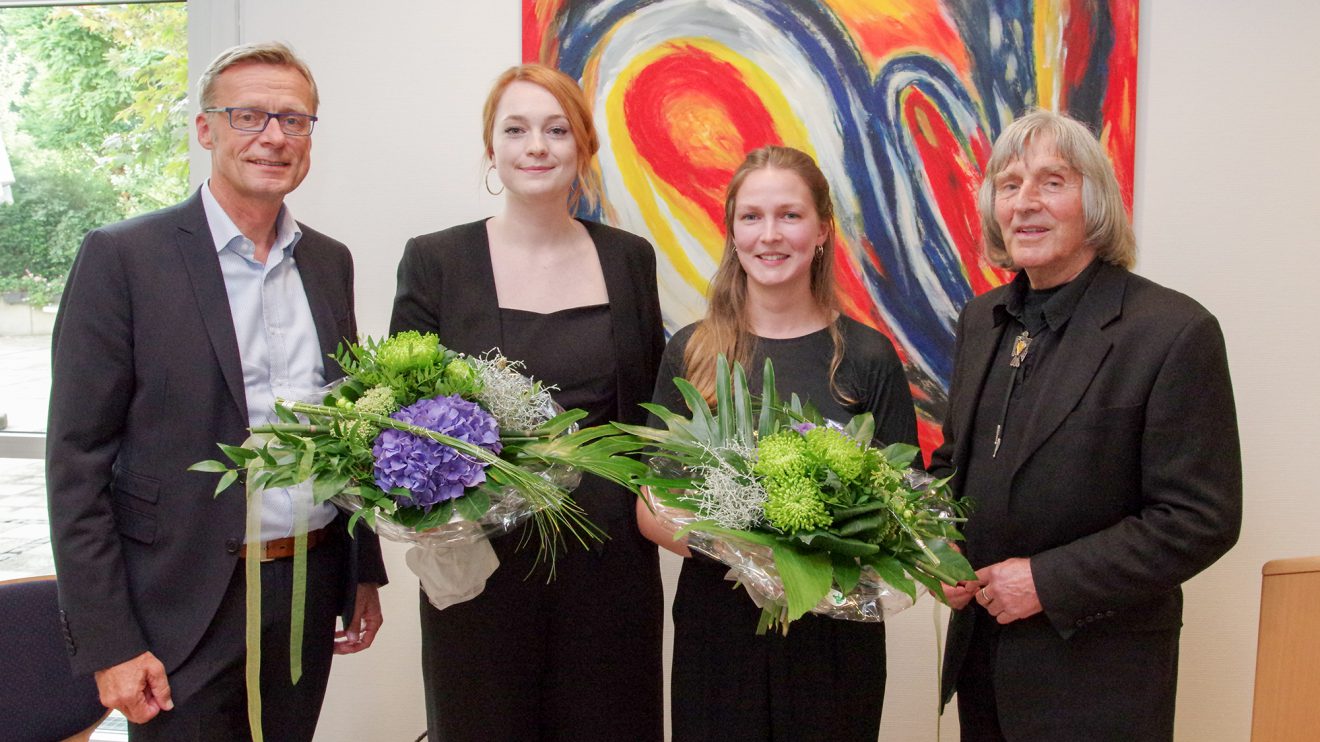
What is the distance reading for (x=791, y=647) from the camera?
172 cm

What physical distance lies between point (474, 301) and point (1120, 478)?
1.32 metres

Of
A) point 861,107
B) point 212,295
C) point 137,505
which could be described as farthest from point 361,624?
point 861,107

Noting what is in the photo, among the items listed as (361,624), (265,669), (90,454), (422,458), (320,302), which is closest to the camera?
(422,458)

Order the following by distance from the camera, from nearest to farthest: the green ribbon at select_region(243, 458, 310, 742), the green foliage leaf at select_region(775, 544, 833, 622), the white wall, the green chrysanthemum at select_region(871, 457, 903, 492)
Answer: the green foliage leaf at select_region(775, 544, 833, 622)
the green chrysanthemum at select_region(871, 457, 903, 492)
the green ribbon at select_region(243, 458, 310, 742)
the white wall

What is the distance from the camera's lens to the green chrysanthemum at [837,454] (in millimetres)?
1372

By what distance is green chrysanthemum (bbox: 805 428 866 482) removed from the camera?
4.50ft

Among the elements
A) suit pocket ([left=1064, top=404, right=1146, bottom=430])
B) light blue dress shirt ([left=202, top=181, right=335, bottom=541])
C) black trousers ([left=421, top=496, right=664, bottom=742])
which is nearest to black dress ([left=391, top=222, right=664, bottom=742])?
black trousers ([left=421, top=496, right=664, bottom=742])

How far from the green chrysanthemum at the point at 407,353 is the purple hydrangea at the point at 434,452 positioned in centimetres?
7

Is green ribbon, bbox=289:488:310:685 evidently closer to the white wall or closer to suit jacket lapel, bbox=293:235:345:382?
suit jacket lapel, bbox=293:235:345:382

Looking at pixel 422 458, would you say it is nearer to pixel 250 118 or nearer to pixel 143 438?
pixel 143 438

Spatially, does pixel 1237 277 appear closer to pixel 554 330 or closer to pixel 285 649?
pixel 554 330

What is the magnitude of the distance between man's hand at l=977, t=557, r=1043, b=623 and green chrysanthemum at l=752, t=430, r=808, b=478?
509mm

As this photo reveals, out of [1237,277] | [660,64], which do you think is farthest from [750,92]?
[1237,277]

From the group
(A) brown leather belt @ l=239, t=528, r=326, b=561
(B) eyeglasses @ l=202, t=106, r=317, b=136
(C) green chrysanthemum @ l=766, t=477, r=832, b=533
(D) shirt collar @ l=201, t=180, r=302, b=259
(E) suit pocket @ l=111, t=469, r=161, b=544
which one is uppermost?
(B) eyeglasses @ l=202, t=106, r=317, b=136
